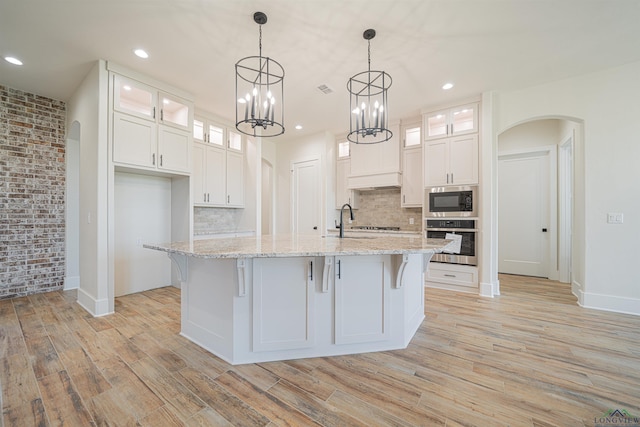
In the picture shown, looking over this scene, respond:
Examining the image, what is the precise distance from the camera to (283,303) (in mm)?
2080

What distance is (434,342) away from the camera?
2.38 metres

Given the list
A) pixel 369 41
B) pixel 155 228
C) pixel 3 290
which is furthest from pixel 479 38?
pixel 3 290

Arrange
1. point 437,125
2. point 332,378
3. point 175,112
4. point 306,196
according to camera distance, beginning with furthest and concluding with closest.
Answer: point 306,196
point 437,125
point 175,112
point 332,378

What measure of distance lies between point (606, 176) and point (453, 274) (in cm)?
223

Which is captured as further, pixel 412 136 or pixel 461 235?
pixel 412 136

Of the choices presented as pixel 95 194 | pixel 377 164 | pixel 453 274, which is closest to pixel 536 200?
pixel 453 274

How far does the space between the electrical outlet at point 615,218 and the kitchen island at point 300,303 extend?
283 cm

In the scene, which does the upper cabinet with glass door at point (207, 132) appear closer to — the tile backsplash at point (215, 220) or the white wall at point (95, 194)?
the tile backsplash at point (215, 220)

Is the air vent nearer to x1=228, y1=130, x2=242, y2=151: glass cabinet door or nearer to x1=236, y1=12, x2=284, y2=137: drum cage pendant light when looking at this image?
x1=236, y1=12, x2=284, y2=137: drum cage pendant light

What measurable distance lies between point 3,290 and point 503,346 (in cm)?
613

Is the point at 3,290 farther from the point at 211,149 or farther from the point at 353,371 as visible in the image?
the point at 353,371

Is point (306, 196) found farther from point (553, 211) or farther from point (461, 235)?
point (553, 211)

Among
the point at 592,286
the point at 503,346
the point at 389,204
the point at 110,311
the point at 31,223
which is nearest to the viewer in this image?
the point at 503,346

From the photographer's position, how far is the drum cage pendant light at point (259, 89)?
2189 millimetres
